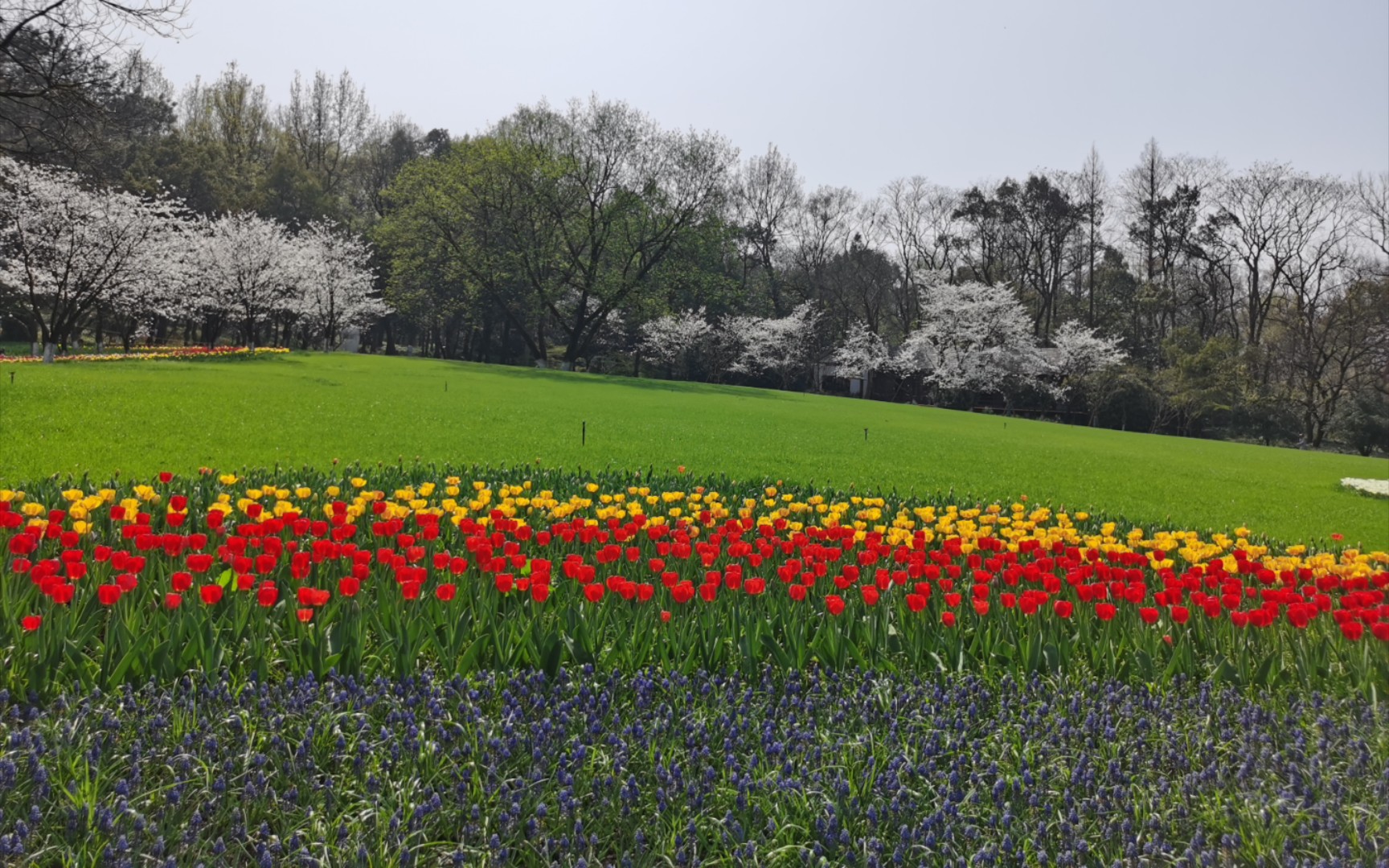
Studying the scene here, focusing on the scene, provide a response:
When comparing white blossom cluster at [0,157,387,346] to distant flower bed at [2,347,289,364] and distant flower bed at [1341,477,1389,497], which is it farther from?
distant flower bed at [1341,477,1389,497]

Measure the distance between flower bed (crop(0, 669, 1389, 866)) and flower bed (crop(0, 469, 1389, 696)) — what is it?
0.23 m

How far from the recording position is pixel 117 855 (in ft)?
6.66

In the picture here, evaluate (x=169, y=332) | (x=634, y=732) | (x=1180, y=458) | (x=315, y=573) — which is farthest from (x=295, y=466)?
(x=169, y=332)

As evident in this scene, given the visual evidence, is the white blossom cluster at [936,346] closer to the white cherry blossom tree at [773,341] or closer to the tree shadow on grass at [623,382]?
the white cherry blossom tree at [773,341]

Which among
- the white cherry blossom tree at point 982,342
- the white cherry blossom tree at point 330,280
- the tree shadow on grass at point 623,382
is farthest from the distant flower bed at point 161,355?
the white cherry blossom tree at point 982,342

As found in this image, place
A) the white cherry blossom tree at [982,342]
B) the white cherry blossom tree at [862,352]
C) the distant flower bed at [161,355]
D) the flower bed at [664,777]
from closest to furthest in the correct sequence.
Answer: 1. the flower bed at [664,777]
2. the distant flower bed at [161,355]
3. the white cherry blossom tree at [982,342]
4. the white cherry blossom tree at [862,352]

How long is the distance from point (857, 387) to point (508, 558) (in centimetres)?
5257

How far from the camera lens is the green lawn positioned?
10.4 m

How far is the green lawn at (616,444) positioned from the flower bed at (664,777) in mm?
5787

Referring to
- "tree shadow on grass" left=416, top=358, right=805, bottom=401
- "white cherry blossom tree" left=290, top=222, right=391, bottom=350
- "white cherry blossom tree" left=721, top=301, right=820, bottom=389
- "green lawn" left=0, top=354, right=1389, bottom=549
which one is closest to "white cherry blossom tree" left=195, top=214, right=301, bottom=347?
"white cherry blossom tree" left=290, top=222, right=391, bottom=350

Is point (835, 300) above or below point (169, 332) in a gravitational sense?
above

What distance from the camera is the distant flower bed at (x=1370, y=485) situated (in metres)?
15.0

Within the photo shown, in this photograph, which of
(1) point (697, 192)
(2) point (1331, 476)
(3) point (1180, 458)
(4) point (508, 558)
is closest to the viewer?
(4) point (508, 558)

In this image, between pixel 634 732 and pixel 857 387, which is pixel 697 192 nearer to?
pixel 857 387
